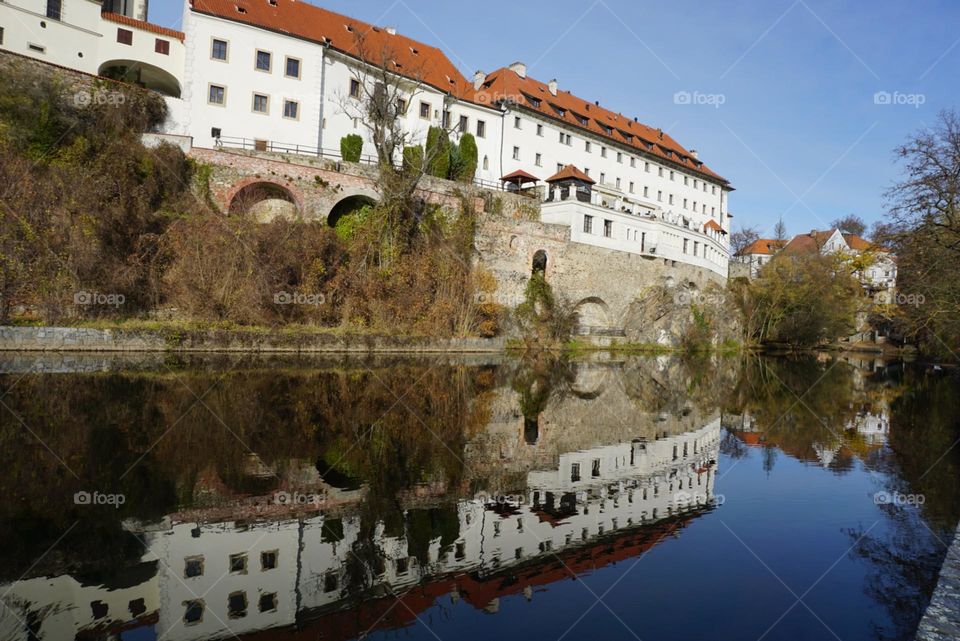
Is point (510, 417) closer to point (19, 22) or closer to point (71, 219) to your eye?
point (71, 219)

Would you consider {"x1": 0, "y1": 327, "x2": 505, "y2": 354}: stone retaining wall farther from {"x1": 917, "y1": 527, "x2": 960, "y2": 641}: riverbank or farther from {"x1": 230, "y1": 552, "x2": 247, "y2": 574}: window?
{"x1": 917, "y1": 527, "x2": 960, "y2": 641}: riverbank

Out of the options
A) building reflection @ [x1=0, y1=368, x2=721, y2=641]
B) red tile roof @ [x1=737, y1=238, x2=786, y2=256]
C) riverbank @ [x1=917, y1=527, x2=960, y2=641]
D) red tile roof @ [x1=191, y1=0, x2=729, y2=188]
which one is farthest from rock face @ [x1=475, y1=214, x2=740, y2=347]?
red tile roof @ [x1=737, y1=238, x2=786, y2=256]

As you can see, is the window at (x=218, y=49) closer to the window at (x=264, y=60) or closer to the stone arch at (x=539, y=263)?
the window at (x=264, y=60)

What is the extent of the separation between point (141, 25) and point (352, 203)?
14.8 metres

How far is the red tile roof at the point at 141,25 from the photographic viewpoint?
32500 millimetres

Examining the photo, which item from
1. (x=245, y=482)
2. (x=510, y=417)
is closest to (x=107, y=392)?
(x=245, y=482)

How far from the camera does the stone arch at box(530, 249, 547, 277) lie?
4053cm

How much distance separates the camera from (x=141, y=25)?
3328 cm
